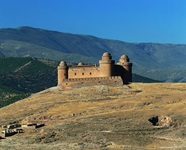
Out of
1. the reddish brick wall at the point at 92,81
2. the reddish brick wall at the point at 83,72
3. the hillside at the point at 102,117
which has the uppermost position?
the reddish brick wall at the point at 83,72

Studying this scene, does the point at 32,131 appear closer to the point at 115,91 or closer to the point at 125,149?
the point at 125,149

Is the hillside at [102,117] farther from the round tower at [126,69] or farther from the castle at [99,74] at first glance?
the round tower at [126,69]

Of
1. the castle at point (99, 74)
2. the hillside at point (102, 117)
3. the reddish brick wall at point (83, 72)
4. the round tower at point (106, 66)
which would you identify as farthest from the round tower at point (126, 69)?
the reddish brick wall at point (83, 72)

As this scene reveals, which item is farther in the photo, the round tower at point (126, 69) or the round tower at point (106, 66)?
the round tower at point (126, 69)

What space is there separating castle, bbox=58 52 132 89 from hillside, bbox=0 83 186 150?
2.13 m

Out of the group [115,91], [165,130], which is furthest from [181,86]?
[165,130]

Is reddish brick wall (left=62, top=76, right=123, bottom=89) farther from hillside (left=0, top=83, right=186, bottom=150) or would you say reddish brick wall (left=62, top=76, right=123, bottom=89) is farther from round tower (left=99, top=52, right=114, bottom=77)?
round tower (left=99, top=52, right=114, bottom=77)

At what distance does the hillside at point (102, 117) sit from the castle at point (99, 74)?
213cm

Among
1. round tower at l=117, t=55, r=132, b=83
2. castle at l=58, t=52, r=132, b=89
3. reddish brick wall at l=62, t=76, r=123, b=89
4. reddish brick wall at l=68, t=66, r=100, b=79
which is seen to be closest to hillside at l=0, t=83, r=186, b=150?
reddish brick wall at l=62, t=76, r=123, b=89

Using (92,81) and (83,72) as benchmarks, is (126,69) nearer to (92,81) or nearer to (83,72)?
(92,81)

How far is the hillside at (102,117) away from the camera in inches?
2717

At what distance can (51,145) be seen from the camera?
223 feet

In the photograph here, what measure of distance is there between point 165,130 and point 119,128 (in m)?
6.47

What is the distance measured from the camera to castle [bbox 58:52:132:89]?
10550cm
